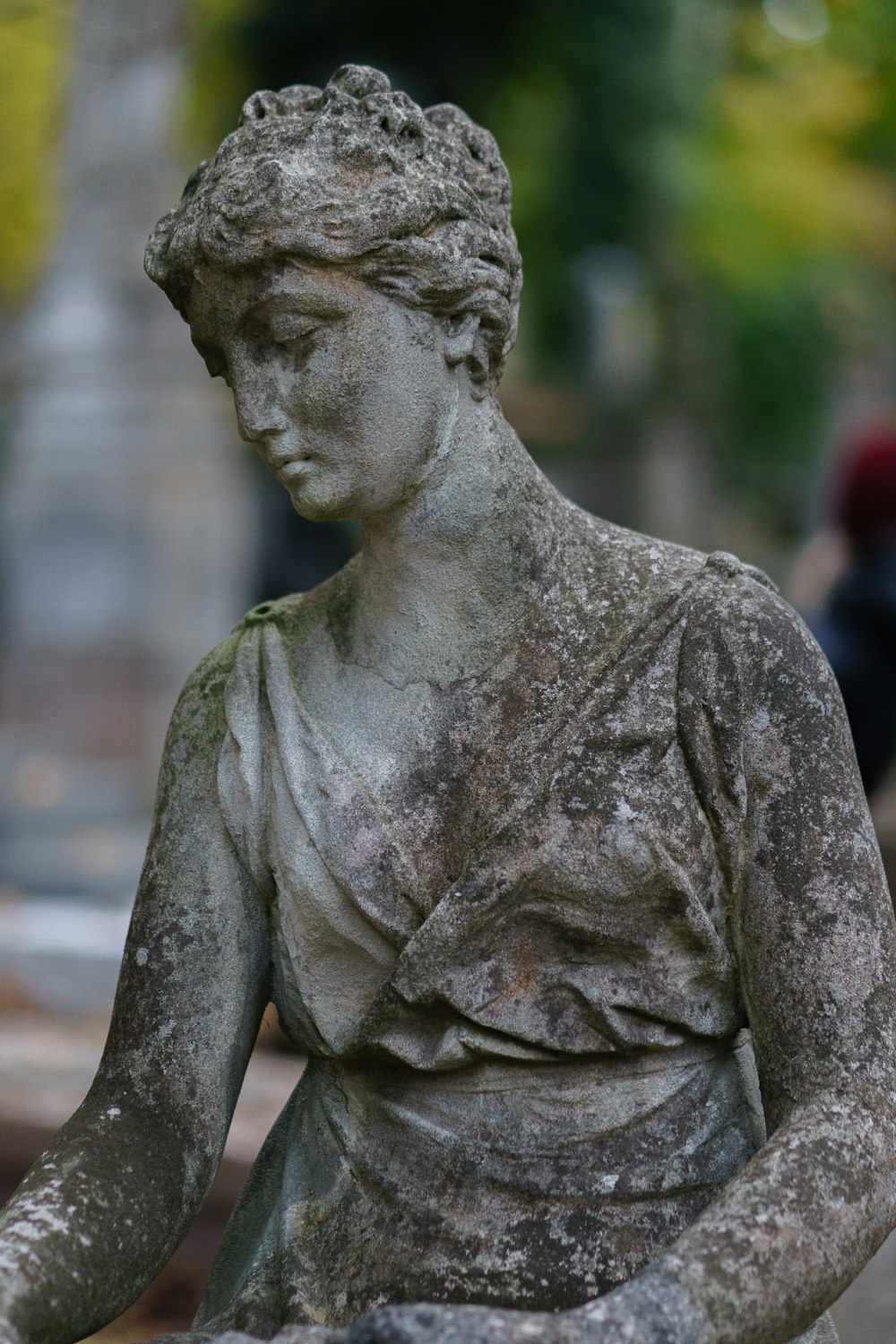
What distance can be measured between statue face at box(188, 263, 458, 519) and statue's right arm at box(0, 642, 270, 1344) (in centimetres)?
40

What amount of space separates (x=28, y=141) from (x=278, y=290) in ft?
48.9

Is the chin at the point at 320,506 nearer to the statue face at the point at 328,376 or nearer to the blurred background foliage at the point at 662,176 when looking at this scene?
the statue face at the point at 328,376

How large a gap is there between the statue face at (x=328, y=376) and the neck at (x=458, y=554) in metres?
0.06

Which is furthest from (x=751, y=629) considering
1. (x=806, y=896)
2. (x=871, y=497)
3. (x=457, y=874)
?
(x=871, y=497)

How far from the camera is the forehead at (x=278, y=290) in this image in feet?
7.54

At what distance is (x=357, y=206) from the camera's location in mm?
2277

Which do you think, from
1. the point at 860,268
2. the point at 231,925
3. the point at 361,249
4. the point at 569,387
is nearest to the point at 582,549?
the point at 361,249

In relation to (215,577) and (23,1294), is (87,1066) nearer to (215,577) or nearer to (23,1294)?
(23,1294)

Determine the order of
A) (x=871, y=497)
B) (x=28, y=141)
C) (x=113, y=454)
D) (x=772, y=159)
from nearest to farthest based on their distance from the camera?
1. (x=871, y=497)
2. (x=113, y=454)
3. (x=28, y=141)
4. (x=772, y=159)

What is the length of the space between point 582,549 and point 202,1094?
0.90 m

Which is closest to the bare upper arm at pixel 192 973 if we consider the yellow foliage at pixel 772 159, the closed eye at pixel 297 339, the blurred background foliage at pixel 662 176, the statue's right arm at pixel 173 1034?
the statue's right arm at pixel 173 1034

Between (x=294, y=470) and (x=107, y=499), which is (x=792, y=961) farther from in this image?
(x=107, y=499)

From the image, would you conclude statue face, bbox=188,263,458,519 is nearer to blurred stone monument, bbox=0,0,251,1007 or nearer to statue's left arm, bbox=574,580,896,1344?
statue's left arm, bbox=574,580,896,1344

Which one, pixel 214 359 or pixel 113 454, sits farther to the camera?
pixel 113 454
